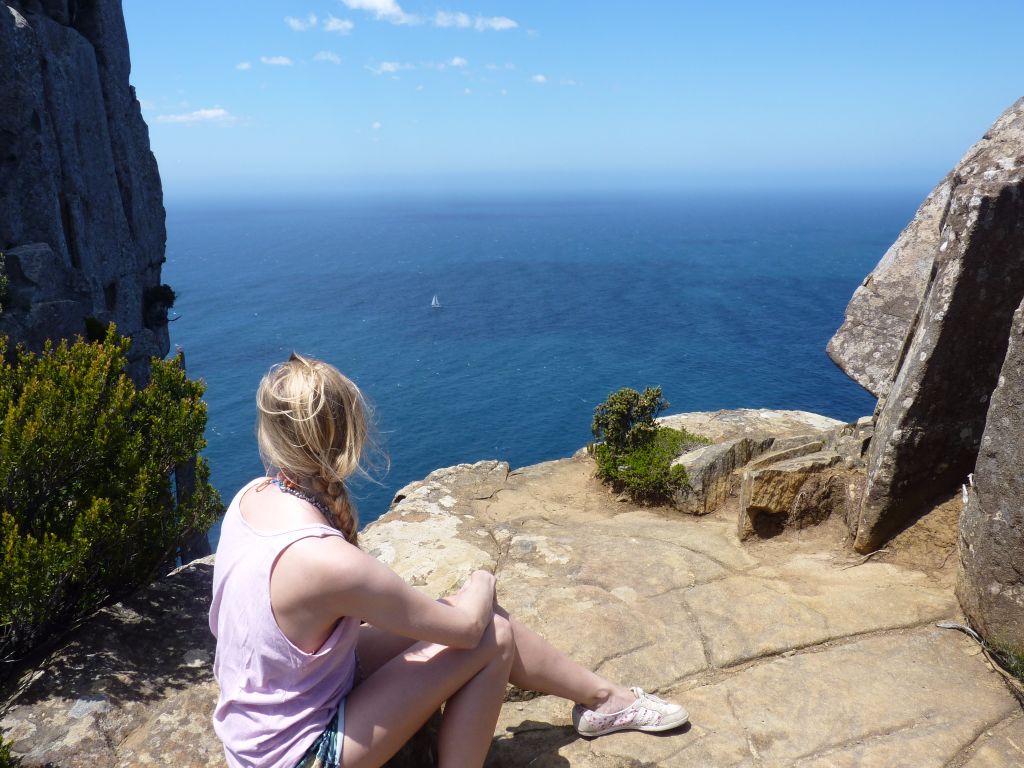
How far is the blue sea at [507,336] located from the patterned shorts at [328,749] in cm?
3372

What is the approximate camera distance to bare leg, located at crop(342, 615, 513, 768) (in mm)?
3654

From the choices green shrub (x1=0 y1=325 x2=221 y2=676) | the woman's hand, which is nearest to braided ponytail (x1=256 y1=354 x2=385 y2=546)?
the woman's hand

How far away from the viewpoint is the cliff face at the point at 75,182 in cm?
2519

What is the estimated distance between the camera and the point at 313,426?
3.45 meters

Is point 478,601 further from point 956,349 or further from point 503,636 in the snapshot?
point 956,349

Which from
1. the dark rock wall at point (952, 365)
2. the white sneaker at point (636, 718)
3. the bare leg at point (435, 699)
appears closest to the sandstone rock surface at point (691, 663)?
the white sneaker at point (636, 718)

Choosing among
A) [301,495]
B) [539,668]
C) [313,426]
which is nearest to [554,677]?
[539,668]

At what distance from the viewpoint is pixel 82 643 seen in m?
5.85

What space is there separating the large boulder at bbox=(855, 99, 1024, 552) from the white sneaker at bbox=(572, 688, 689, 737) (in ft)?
11.8

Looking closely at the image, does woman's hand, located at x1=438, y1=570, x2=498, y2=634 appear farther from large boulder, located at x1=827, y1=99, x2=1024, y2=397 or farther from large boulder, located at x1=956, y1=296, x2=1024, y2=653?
large boulder, located at x1=827, y1=99, x2=1024, y2=397

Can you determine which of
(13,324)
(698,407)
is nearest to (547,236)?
(698,407)

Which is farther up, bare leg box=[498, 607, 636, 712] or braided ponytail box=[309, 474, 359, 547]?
braided ponytail box=[309, 474, 359, 547]

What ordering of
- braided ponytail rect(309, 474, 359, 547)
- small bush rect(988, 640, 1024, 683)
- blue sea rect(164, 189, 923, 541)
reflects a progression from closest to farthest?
braided ponytail rect(309, 474, 359, 547), small bush rect(988, 640, 1024, 683), blue sea rect(164, 189, 923, 541)

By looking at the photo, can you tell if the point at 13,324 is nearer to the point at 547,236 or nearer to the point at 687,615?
the point at 687,615
